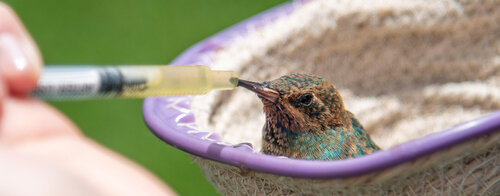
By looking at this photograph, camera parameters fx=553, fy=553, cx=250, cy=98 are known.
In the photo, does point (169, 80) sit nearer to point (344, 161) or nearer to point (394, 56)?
point (344, 161)

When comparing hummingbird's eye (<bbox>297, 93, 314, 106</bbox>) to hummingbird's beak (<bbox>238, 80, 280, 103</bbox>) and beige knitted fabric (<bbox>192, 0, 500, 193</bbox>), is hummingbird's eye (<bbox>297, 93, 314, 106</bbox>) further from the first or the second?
beige knitted fabric (<bbox>192, 0, 500, 193</bbox>)

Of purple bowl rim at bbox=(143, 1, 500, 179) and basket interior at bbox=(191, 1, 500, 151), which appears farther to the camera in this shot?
basket interior at bbox=(191, 1, 500, 151)

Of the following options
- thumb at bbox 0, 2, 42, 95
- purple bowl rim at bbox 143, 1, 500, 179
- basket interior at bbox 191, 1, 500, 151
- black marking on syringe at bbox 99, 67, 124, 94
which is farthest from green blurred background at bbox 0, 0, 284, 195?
thumb at bbox 0, 2, 42, 95

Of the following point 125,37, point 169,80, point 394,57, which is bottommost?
point 169,80

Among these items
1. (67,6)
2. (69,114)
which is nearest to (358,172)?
(69,114)

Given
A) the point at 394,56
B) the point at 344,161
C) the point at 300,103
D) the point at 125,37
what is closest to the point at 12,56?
the point at 344,161

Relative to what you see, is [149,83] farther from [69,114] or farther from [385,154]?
[69,114]
